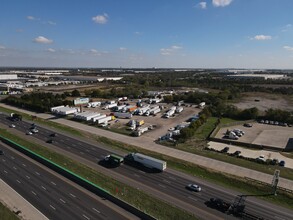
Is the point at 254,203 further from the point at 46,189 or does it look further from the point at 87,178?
the point at 46,189

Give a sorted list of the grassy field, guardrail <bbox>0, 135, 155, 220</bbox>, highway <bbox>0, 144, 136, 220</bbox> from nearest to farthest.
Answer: the grassy field
highway <bbox>0, 144, 136, 220</bbox>
guardrail <bbox>0, 135, 155, 220</bbox>

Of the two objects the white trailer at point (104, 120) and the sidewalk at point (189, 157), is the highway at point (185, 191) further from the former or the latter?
the white trailer at point (104, 120)

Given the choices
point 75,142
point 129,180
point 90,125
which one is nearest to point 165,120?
point 90,125

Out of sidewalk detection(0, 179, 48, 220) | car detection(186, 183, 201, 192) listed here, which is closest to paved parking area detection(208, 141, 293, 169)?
car detection(186, 183, 201, 192)

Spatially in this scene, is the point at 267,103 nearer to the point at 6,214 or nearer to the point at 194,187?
the point at 194,187

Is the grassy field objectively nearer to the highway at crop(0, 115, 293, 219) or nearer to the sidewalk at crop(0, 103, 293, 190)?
the highway at crop(0, 115, 293, 219)

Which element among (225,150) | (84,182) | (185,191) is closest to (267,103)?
(225,150)

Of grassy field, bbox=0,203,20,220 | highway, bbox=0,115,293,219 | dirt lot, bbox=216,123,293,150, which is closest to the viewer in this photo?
grassy field, bbox=0,203,20,220
